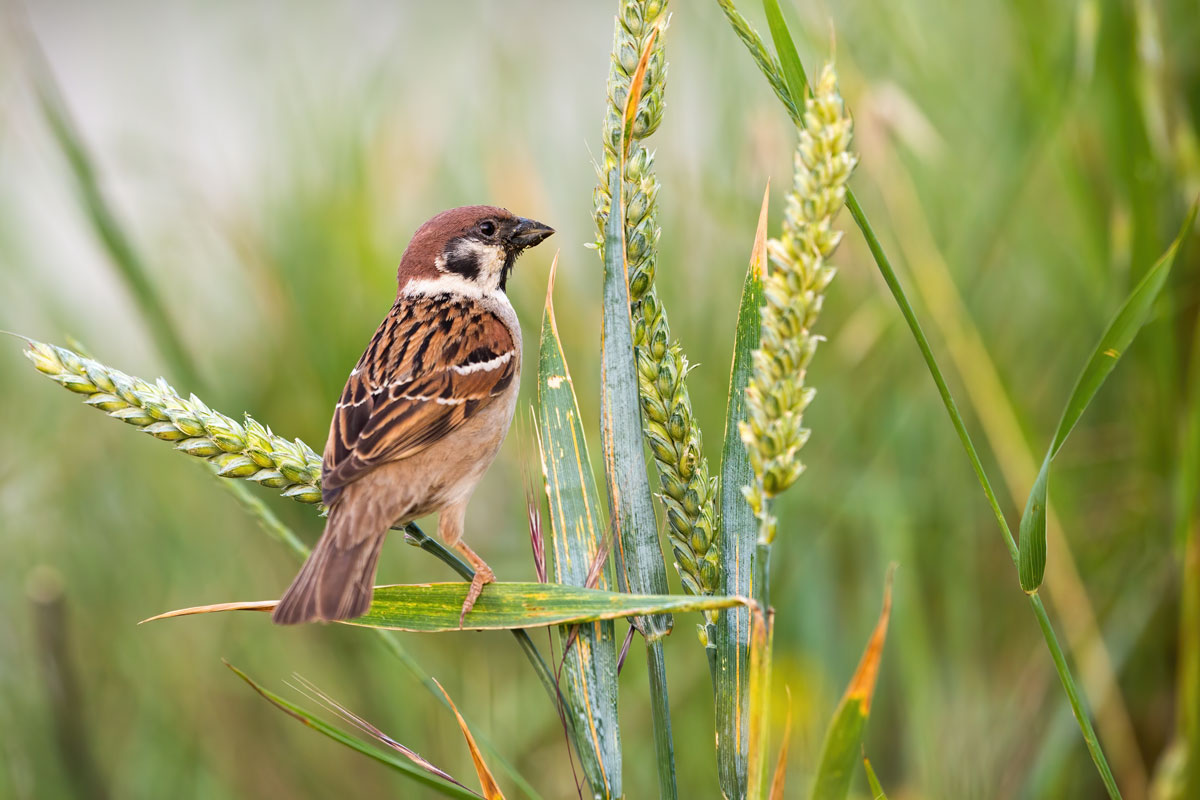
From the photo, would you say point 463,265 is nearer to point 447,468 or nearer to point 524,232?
point 524,232

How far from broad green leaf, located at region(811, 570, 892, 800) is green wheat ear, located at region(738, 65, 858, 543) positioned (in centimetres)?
19


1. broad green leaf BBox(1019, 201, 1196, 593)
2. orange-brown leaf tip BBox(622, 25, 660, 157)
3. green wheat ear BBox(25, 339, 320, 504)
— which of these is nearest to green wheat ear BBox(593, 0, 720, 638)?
orange-brown leaf tip BBox(622, 25, 660, 157)

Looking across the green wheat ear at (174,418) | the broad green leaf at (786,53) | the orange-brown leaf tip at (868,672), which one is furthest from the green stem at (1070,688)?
the green wheat ear at (174,418)

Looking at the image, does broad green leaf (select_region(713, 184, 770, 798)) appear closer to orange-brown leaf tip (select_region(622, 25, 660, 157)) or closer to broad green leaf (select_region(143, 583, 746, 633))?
broad green leaf (select_region(143, 583, 746, 633))

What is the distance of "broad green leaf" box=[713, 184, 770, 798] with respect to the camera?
1.26 m

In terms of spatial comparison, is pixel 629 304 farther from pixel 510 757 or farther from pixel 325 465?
pixel 510 757

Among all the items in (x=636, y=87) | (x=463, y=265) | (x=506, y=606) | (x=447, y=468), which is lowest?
(x=506, y=606)

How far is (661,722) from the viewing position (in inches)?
49.1

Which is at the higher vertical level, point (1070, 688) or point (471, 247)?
point (471, 247)

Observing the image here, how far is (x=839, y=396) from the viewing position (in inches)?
117

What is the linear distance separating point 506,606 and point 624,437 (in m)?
0.27

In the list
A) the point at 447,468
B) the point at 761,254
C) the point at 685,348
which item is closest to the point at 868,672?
the point at 761,254

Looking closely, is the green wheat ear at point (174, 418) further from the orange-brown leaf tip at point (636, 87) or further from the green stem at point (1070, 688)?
the green stem at point (1070, 688)

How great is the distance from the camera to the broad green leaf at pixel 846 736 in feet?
3.50
